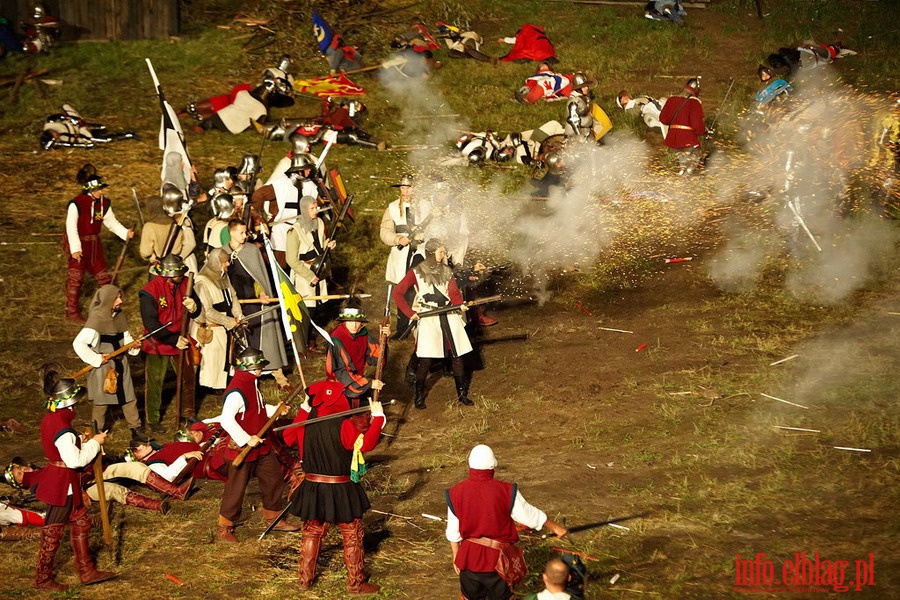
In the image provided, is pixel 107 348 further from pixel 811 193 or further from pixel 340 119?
pixel 811 193

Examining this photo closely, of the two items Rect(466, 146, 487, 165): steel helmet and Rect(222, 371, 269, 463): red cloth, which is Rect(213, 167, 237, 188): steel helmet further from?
Rect(222, 371, 269, 463): red cloth

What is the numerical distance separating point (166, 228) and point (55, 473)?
5279 mm

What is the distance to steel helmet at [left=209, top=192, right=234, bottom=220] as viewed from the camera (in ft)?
44.4

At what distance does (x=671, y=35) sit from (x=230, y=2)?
35.2 ft

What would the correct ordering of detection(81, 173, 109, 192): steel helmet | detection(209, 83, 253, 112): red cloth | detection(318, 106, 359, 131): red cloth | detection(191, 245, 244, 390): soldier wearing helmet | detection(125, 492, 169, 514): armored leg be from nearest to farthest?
detection(125, 492, 169, 514): armored leg < detection(191, 245, 244, 390): soldier wearing helmet < detection(81, 173, 109, 192): steel helmet < detection(318, 106, 359, 131): red cloth < detection(209, 83, 253, 112): red cloth

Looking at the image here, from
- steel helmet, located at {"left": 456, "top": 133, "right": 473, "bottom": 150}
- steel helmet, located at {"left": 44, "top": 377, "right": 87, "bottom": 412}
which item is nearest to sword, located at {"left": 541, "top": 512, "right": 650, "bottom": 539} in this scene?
steel helmet, located at {"left": 44, "top": 377, "right": 87, "bottom": 412}

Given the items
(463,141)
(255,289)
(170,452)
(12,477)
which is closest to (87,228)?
(255,289)

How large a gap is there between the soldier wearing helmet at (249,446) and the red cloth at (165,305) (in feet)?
9.11

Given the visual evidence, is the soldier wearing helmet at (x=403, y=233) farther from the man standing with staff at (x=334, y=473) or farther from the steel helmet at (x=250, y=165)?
the man standing with staff at (x=334, y=473)

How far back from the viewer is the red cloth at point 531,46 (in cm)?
2284

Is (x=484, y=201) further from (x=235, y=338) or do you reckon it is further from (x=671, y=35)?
(x=671, y=35)

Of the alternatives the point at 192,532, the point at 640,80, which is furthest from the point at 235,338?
the point at 640,80

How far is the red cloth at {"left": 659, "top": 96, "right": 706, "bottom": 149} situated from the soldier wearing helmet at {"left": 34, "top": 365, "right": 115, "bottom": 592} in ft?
38.8

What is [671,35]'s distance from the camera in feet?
77.6
